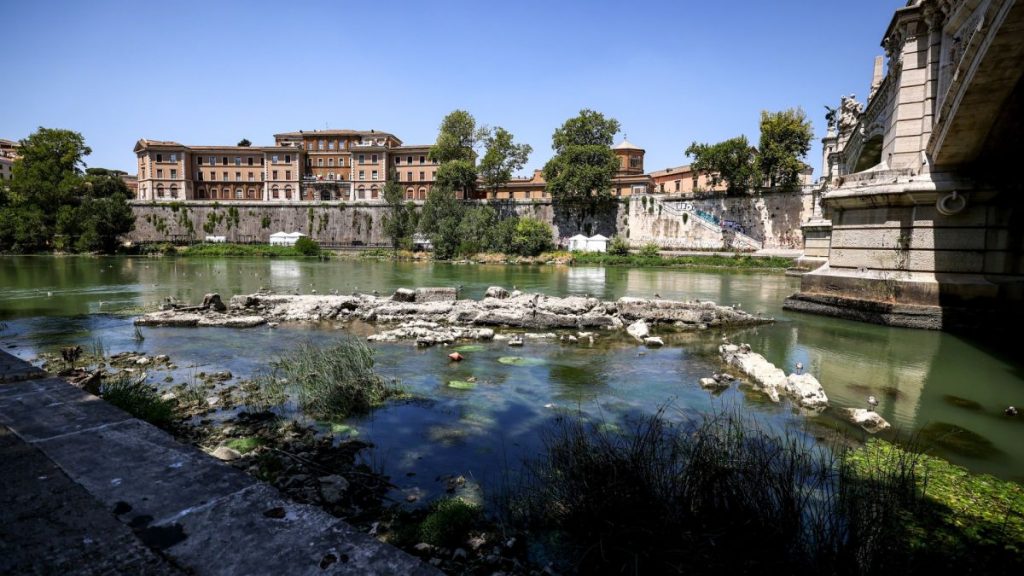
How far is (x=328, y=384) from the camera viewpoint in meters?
7.26

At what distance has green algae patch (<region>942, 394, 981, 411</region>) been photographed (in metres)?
7.89

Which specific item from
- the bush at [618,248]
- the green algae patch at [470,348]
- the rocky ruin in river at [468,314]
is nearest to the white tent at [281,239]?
the bush at [618,248]

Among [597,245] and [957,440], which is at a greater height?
[597,245]

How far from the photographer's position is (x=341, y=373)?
7.69 metres

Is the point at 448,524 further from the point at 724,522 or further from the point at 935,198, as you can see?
the point at 935,198

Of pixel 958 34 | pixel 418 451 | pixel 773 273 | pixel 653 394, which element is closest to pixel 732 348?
pixel 653 394

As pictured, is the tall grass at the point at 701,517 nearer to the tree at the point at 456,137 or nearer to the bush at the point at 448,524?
the bush at the point at 448,524

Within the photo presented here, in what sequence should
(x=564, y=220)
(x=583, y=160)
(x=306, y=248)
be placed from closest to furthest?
1. (x=306, y=248)
2. (x=583, y=160)
3. (x=564, y=220)

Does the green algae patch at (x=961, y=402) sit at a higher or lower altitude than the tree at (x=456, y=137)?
lower

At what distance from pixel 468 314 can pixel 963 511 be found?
1109cm

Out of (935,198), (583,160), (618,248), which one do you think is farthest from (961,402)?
(583,160)

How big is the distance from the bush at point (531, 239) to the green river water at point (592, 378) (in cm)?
3374

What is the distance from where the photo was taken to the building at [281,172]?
73.9 metres

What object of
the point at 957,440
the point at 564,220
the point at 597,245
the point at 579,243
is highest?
the point at 564,220
